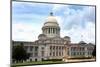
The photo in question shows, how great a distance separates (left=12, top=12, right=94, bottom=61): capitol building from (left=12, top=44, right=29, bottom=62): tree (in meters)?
0.04

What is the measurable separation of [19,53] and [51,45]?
1.46 feet

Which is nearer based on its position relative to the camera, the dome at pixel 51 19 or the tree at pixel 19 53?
the tree at pixel 19 53

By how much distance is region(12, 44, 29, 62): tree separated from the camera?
248 cm

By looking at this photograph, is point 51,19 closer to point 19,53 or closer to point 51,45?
point 51,45

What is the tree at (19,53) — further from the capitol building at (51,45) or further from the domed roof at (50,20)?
the domed roof at (50,20)

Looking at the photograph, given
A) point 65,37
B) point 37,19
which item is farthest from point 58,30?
point 37,19

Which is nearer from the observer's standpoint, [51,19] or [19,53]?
[19,53]

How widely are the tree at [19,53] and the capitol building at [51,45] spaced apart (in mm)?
42

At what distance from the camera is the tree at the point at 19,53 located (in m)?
2.48

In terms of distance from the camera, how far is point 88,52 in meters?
2.88

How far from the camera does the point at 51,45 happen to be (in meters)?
2.67

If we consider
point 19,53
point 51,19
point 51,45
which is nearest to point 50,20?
point 51,19

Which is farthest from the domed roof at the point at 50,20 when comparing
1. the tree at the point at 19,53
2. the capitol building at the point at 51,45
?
the tree at the point at 19,53

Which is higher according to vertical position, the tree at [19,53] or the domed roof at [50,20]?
the domed roof at [50,20]
